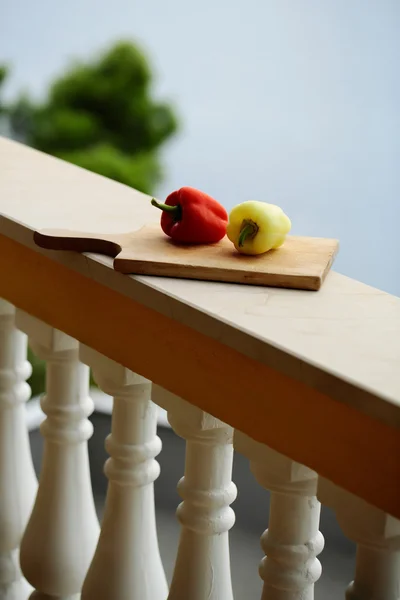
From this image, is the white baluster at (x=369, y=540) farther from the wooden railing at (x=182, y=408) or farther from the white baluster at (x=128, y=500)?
the white baluster at (x=128, y=500)

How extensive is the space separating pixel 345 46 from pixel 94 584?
493 centimetres

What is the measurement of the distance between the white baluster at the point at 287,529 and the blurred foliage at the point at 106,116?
3.95 metres

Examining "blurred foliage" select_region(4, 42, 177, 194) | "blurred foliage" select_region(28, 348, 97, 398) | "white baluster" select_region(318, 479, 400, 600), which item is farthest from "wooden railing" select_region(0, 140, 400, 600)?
"blurred foliage" select_region(4, 42, 177, 194)

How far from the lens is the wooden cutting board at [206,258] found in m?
0.63

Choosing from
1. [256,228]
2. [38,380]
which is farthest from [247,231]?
[38,380]

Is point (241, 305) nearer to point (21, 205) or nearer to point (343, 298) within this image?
point (343, 298)

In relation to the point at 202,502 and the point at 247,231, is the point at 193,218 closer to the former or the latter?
the point at 247,231

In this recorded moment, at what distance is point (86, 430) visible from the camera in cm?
82

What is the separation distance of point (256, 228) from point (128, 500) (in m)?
0.27

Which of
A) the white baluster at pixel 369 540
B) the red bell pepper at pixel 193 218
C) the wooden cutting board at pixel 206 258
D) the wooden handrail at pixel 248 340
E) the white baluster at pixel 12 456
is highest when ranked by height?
the red bell pepper at pixel 193 218

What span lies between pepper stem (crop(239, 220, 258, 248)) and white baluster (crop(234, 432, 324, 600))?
155mm

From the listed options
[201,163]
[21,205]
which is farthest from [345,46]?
[21,205]

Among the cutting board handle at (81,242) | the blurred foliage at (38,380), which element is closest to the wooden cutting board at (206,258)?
the cutting board handle at (81,242)

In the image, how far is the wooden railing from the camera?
0.52 m
